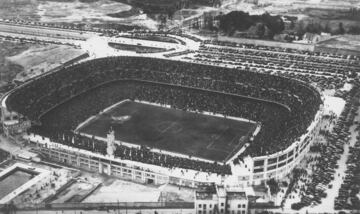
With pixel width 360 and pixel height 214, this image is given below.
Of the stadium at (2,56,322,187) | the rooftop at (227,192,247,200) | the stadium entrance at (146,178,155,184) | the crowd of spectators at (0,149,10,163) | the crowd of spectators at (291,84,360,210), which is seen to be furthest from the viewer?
the crowd of spectators at (0,149,10,163)

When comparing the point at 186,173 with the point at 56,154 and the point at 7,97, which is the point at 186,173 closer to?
the point at 56,154

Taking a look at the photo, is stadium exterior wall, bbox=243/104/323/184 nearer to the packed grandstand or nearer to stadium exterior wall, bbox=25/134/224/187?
the packed grandstand

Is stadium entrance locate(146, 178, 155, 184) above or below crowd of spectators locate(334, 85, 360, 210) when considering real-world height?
below

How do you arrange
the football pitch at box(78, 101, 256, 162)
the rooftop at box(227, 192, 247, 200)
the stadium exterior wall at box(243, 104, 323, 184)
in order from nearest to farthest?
the rooftop at box(227, 192, 247, 200), the stadium exterior wall at box(243, 104, 323, 184), the football pitch at box(78, 101, 256, 162)

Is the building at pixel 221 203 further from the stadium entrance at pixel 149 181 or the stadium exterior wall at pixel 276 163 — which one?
the stadium entrance at pixel 149 181

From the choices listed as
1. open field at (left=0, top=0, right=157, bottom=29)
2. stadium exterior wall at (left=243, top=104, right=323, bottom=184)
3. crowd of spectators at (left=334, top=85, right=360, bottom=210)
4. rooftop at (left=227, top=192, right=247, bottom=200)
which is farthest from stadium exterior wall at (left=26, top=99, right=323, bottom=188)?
open field at (left=0, top=0, right=157, bottom=29)

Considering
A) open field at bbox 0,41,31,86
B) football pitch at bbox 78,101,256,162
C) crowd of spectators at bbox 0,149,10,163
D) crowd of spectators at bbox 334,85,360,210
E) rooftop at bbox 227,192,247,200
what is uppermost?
open field at bbox 0,41,31,86

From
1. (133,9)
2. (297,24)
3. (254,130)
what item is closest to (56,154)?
(254,130)
